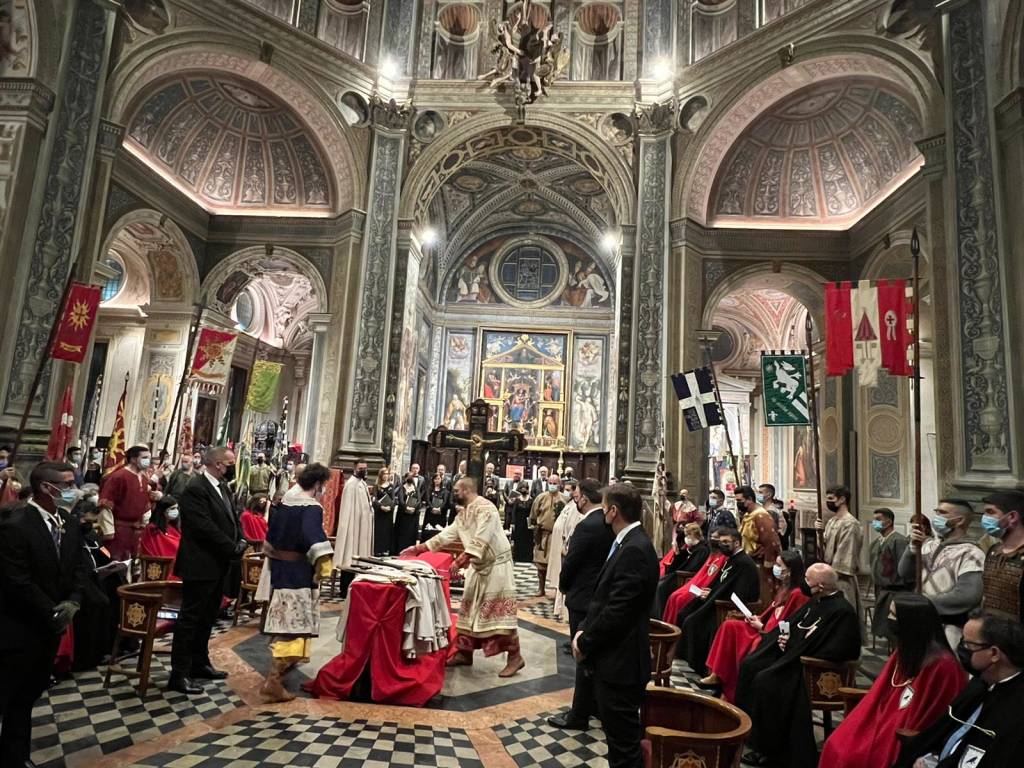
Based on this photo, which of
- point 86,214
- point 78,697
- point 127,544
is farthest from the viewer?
point 86,214

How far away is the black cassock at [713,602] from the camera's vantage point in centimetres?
555

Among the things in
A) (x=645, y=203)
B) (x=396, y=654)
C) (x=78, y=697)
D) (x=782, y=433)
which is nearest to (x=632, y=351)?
(x=645, y=203)

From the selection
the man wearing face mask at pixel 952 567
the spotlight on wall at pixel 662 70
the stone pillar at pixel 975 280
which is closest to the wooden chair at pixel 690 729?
the man wearing face mask at pixel 952 567

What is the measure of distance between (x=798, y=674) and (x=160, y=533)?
5.39m

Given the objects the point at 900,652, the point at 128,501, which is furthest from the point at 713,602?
the point at 128,501

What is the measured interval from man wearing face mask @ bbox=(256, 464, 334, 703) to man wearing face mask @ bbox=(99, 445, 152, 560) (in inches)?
98.3

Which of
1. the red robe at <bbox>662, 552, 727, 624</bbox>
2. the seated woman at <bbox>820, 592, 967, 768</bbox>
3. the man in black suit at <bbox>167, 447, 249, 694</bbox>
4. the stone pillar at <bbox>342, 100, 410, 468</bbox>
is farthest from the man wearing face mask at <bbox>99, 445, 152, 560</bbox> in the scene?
the seated woman at <bbox>820, 592, 967, 768</bbox>

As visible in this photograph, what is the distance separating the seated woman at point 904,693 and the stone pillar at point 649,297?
846 centimetres

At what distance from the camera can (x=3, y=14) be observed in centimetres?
806

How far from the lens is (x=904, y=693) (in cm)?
312

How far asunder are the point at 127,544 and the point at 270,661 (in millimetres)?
2064

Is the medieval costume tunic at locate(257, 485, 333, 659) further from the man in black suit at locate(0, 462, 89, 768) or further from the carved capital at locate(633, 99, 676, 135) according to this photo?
the carved capital at locate(633, 99, 676, 135)

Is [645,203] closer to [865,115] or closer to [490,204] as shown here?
[865,115]

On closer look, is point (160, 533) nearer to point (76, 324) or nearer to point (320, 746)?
point (320, 746)
